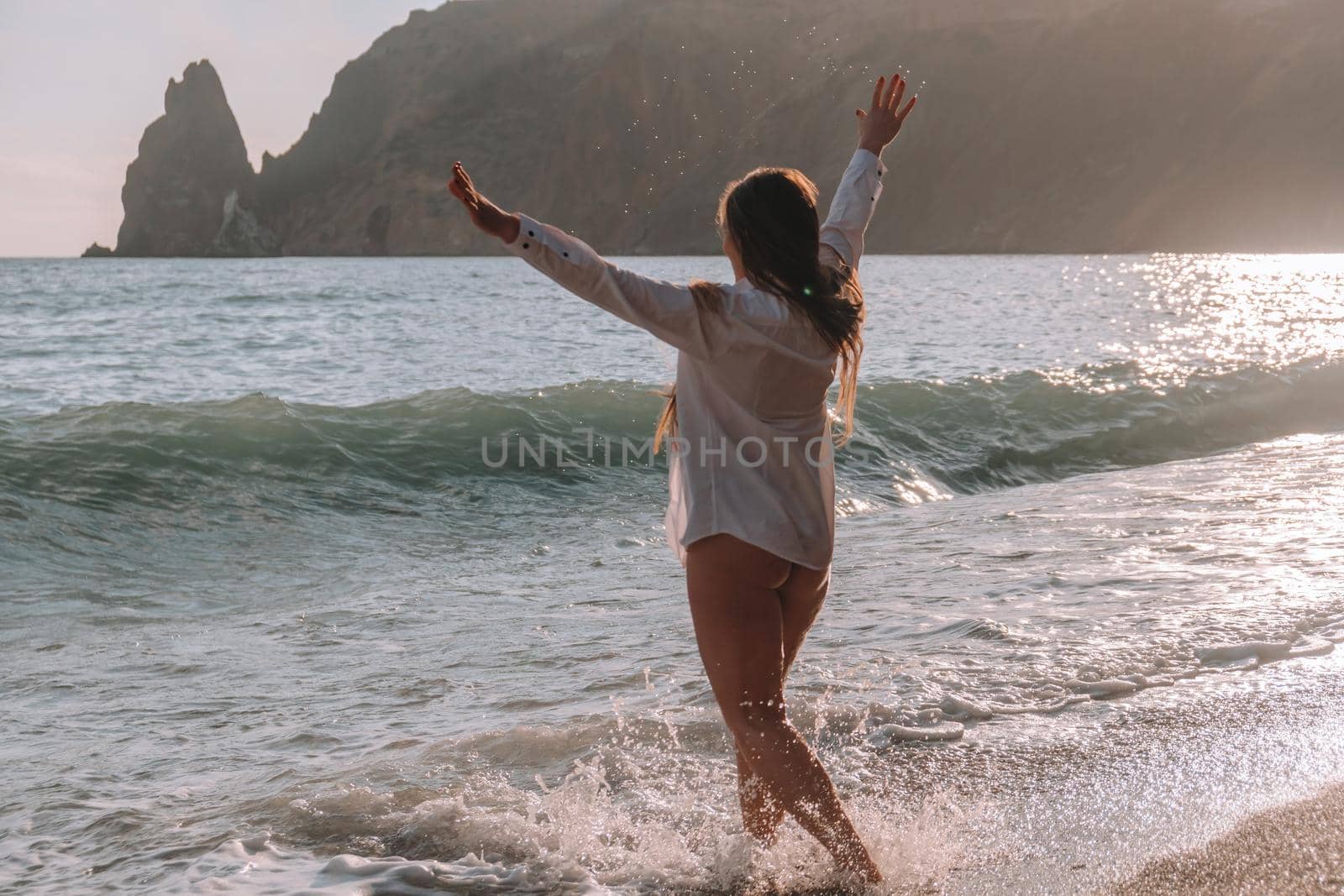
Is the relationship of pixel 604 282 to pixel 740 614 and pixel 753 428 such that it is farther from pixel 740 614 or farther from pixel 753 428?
pixel 740 614

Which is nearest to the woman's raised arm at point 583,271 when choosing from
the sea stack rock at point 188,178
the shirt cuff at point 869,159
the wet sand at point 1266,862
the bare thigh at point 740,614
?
the bare thigh at point 740,614

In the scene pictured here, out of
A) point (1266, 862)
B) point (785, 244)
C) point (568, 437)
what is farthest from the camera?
point (568, 437)

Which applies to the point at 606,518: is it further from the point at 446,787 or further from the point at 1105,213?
the point at 1105,213

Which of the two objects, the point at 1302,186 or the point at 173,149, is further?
the point at 173,149

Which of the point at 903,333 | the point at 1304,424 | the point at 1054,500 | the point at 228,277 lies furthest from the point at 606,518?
the point at 228,277

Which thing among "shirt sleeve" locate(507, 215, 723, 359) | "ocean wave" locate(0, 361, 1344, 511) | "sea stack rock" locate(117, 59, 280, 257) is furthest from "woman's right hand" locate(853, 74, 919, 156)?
"sea stack rock" locate(117, 59, 280, 257)

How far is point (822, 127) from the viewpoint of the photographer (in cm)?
11306

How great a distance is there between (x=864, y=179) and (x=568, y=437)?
8991 mm

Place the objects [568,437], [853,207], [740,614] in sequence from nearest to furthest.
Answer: [740,614] → [853,207] → [568,437]

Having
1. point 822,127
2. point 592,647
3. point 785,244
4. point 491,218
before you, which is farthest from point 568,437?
point 822,127

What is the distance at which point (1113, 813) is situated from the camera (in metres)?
3.35

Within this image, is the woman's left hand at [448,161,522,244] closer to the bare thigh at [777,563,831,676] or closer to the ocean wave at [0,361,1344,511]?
the bare thigh at [777,563,831,676]

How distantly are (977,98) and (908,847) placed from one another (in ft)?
357

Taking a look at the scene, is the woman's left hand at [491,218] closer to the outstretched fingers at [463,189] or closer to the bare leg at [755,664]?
the outstretched fingers at [463,189]
